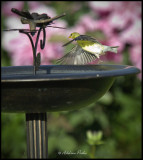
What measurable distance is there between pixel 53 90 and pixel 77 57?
0.49m

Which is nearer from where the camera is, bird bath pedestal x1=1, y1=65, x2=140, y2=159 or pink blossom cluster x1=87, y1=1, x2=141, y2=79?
bird bath pedestal x1=1, y1=65, x2=140, y2=159

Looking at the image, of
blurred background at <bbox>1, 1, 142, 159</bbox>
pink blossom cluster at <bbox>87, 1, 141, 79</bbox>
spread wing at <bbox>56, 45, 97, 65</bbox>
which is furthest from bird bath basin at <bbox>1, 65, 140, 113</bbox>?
pink blossom cluster at <bbox>87, 1, 141, 79</bbox>

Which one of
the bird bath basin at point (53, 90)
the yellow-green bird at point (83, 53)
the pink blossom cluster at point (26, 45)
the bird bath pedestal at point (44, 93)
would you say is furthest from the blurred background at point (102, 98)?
the bird bath basin at point (53, 90)

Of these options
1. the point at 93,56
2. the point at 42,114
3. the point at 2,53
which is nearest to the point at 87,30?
the point at 2,53

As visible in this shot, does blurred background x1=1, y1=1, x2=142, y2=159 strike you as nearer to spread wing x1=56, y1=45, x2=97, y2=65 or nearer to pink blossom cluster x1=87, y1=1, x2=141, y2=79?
pink blossom cluster x1=87, y1=1, x2=141, y2=79

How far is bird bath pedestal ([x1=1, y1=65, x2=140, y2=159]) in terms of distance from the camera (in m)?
1.18

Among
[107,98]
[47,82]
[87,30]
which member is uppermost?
[87,30]

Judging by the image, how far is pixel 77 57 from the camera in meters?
1.69

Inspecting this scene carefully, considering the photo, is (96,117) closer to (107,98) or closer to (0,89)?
(107,98)

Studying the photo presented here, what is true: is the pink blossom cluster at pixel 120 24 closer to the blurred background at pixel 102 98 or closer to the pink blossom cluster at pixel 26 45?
the blurred background at pixel 102 98

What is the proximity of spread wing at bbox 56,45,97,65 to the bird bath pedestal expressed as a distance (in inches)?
12.0

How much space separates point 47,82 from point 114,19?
1828 mm

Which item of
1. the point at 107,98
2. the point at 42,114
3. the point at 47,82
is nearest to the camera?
the point at 47,82

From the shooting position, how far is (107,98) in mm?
2803
